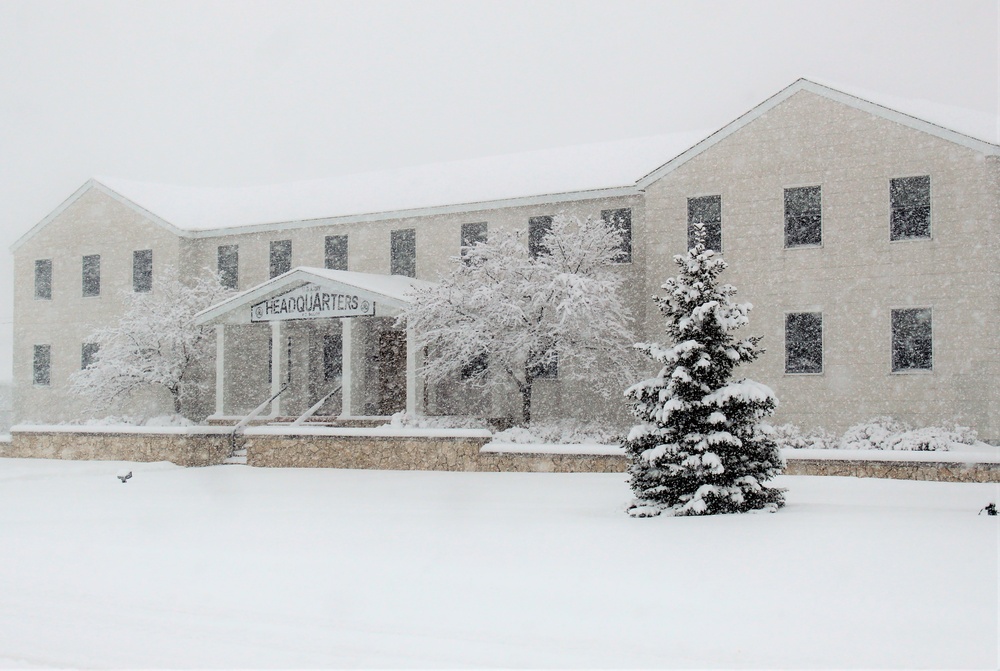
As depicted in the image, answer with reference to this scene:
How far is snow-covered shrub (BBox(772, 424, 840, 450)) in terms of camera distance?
18.7 meters

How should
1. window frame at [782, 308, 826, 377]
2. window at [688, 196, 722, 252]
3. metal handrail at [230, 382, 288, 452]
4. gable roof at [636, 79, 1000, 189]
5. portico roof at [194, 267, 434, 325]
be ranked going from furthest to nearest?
1. metal handrail at [230, 382, 288, 452]
2. portico roof at [194, 267, 434, 325]
3. window at [688, 196, 722, 252]
4. window frame at [782, 308, 826, 377]
5. gable roof at [636, 79, 1000, 189]

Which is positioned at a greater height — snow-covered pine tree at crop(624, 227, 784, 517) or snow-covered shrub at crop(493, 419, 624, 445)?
snow-covered pine tree at crop(624, 227, 784, 517)

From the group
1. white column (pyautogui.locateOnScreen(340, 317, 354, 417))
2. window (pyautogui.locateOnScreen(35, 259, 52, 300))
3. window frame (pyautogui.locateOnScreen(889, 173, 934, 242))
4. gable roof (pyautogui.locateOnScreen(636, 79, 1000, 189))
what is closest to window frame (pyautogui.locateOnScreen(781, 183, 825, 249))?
window frame (pyautogui.locateOnScreen(889, 173, 934, 242))

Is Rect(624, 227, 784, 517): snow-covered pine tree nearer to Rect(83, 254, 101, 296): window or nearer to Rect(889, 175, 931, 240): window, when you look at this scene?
Rect(889, 175, 931, 240): window

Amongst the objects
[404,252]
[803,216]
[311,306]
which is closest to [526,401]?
[311,306]

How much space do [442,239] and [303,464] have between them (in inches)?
356

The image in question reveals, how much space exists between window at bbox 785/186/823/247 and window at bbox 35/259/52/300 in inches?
996

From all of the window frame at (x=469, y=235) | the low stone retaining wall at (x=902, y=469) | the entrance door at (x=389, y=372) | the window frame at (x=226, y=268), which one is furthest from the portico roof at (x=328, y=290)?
the low stone retaining wall at (x=902, y=469)

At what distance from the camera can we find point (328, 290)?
881 inches

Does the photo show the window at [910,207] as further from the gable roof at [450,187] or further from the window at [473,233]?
the window at [473,233]

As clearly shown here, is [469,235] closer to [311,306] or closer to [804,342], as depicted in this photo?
[311,306]

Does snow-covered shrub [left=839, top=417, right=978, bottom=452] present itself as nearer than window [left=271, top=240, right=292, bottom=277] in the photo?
Yes

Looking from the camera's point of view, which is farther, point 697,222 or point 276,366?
point 276,366

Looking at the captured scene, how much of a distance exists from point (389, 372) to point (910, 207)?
14407 mm
